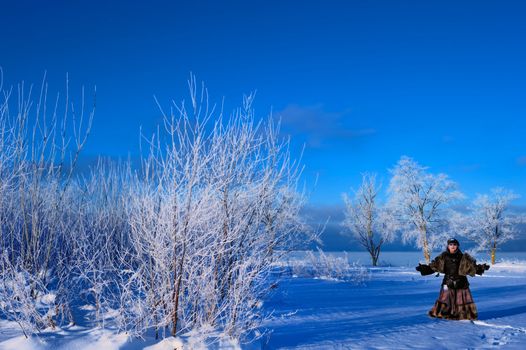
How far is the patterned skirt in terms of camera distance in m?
6.86

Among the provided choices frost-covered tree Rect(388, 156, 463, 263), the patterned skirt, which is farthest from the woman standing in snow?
frost-covered tree Rect(388, 156, 463, 263)

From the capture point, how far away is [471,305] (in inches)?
271

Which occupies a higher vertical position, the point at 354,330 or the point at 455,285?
the point at 455,285

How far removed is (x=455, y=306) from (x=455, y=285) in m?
0.34

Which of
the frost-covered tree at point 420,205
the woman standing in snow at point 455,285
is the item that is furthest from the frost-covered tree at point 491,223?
the woman standing in snow at point 455,285

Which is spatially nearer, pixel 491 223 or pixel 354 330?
pixel 354 330

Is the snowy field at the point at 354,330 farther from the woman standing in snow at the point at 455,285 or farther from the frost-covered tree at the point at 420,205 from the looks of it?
the frost-covered tree at the point at 420,205

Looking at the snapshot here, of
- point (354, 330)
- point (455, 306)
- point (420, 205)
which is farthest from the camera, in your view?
point (420, 205)

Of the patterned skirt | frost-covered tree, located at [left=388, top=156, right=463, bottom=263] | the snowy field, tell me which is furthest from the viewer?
frost-covered tree, located at [left=388, top=156, right=463, bottom=263]

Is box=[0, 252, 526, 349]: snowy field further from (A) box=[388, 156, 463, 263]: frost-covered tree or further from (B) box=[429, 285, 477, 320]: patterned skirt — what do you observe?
(A) box=[388, 156, 463, 263]: frost-covered tree

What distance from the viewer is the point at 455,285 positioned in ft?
23.2

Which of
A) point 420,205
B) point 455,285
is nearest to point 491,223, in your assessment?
point 420,205

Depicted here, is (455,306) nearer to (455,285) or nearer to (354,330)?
(455,285)

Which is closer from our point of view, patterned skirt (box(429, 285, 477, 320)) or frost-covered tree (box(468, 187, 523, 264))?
patterned skirt (box(429, 285, 477, 320))
